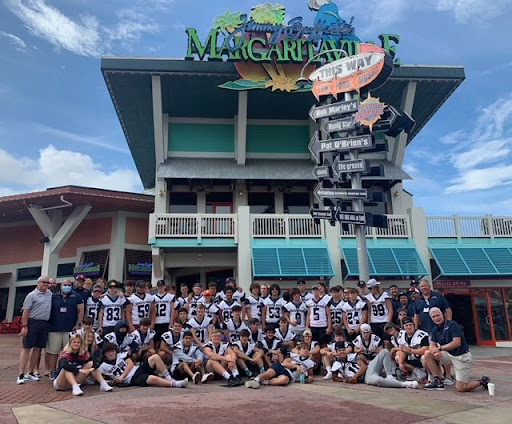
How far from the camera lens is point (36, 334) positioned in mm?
8367

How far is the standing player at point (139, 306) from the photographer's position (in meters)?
9.46

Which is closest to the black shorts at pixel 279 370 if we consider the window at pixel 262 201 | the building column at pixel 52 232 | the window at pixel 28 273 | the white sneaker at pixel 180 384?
the white sneaker at pixel 180 384

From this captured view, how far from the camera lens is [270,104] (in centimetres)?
1972

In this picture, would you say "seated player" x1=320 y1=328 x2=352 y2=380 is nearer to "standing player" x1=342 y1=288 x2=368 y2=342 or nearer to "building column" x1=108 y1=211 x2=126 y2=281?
"standing player" x1=342 y1=288 x2=368 y2=342

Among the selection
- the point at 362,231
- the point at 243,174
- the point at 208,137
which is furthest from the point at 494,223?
the point at 208,137

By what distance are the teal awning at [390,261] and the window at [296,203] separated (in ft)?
12.9

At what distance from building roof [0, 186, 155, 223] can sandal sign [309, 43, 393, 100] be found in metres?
10.1

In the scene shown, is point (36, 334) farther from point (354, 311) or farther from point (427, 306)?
point (427, 306)

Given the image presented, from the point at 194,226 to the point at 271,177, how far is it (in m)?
3.86

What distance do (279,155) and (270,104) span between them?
7.57 feet

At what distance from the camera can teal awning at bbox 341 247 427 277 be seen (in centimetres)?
1638

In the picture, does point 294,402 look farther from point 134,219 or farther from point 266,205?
point 134,219

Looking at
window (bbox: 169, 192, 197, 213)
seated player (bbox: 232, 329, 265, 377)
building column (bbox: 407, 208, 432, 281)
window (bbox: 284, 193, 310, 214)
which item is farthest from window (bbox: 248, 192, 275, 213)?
seated player (bbox: 232, 329, 265, 377)

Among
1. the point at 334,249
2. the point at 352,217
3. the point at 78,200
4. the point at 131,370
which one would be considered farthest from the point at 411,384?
the point at 78,200
